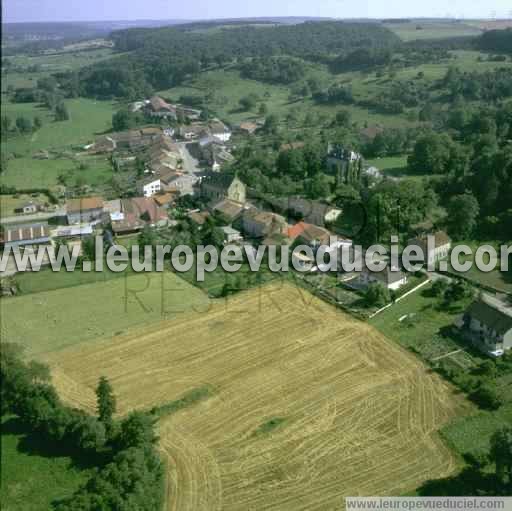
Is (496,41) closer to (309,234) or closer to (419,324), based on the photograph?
(309,234)

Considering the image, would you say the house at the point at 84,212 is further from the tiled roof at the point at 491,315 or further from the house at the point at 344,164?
the tiled roof at the point at 491,315

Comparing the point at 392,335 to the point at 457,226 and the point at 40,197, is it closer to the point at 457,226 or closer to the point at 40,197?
the point at 457,226

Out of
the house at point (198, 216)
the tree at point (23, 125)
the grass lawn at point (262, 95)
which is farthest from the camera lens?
the grass lawn at point (262, 95)

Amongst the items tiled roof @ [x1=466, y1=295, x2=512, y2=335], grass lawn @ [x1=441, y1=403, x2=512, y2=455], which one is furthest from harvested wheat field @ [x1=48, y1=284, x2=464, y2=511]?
tiled roof @ [x1=466, y1=295, x2=512, y2=335]

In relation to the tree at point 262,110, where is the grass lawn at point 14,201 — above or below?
below

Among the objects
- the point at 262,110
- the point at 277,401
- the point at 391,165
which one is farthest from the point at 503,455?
the point at 262,110

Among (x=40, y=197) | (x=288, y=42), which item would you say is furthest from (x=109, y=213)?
(x=288, y=42)

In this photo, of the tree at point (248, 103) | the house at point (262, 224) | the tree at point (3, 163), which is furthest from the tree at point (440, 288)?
the tree at point (248, 103)
